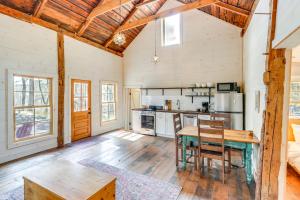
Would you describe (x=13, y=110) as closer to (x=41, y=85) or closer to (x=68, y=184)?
(x=41, y=85)

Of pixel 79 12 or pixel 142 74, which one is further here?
pixel 142 74

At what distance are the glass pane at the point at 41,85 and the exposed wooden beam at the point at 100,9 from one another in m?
1.99

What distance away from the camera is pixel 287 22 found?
156 cm

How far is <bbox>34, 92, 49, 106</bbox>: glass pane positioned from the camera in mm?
4352

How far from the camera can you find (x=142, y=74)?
277 inches

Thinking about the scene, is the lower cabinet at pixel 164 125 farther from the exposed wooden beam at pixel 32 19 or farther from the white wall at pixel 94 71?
the exposed wooden beam at pixel 32 19

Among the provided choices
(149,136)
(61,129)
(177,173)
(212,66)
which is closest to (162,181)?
(177,173)

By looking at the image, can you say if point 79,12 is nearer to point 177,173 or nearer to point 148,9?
point 148,9

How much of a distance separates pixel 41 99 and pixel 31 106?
0.32 metres

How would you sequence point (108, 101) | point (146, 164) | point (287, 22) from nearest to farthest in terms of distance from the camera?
point (287, 22), point (146, 164), point (108, 101)

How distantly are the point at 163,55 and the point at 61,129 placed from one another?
15.0ft

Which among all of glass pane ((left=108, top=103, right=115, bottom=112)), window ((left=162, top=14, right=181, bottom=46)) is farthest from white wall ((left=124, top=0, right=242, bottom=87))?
glass pane ((left=108, top=103, right=115, bottom=112))

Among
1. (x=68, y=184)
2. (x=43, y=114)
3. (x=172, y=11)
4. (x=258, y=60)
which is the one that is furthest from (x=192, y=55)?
(x=68, y=184)

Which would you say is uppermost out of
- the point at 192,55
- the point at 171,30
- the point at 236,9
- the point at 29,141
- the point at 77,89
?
the point at 171,30
